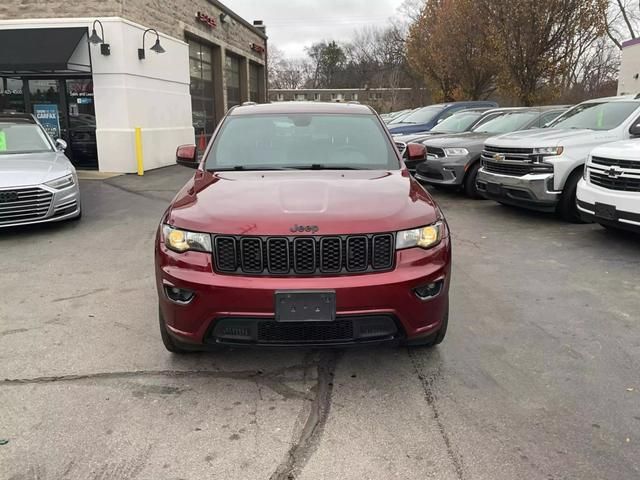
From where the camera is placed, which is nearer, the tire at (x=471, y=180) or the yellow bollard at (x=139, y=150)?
the tire at (x=471, y=180)

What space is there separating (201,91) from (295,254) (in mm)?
20133

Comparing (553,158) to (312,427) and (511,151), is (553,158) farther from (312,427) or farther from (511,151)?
(312,427)

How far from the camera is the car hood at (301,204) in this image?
3.14 m

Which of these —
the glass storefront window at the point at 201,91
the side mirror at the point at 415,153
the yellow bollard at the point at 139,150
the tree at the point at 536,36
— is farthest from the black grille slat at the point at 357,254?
the glass storefront window at the point at 201,91

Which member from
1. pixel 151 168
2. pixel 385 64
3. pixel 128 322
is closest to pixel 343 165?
pixel 128 322

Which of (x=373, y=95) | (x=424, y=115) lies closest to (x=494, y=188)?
(x=424, y=115)

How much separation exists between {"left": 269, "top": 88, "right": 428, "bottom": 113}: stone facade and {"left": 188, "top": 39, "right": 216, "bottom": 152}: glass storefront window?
4.77 meters

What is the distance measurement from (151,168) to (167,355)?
41.4ft

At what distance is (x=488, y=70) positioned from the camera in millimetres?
26516

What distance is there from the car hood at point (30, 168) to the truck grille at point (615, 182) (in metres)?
6.97

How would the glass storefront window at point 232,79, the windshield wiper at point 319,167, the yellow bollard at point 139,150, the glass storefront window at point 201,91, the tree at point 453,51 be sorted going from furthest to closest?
the glass storefront window at point 232,79 → the tree at point 453,51 → the glass storefront window at point 201,91 → the yellow bollard at point 139,150 → the windshield wiper at point 319,167

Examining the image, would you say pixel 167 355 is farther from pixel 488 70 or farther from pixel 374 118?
pixel 488 70

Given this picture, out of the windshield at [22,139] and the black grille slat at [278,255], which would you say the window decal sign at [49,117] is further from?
the black grille slat at [278,255]

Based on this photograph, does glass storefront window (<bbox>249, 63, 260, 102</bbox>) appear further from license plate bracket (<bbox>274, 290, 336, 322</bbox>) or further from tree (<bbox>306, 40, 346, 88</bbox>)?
tree (<bbox>306, 40, 346, 88</bbox>)
